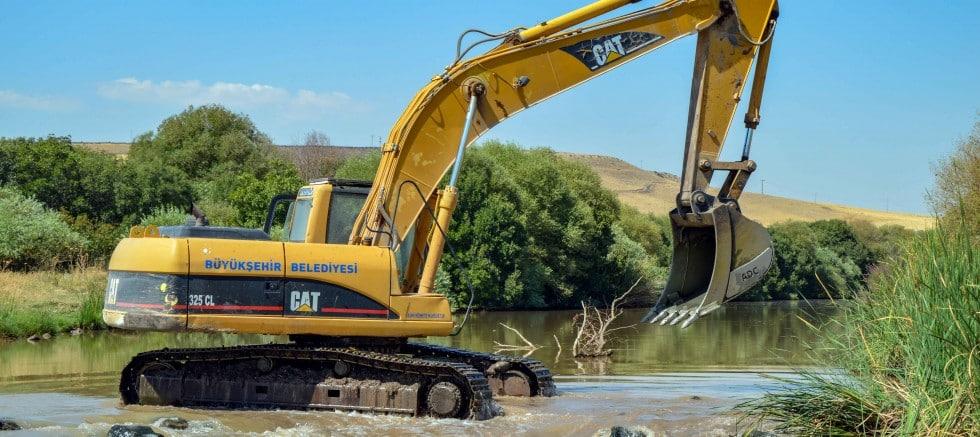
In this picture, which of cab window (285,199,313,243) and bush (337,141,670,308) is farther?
bush (337,141,670,308)

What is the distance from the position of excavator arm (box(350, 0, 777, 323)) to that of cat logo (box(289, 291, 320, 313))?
954 millimetres

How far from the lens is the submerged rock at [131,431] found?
10.5 metres

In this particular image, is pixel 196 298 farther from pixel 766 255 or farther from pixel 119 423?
pixel 766 255

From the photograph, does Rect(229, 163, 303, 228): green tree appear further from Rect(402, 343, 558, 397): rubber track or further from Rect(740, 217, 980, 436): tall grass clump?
Rect(740, 217, 980, 436): tall grass clump

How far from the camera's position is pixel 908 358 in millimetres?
8984

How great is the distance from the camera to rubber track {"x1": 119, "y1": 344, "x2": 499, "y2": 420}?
1214 cm

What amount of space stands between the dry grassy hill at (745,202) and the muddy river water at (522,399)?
72.8m

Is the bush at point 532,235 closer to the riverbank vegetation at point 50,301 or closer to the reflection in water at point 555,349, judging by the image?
the reflection in water at point 555,349

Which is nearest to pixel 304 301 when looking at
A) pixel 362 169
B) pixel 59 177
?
pixel 362 169

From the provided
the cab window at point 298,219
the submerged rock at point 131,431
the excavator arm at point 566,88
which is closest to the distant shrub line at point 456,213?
the cab window at point 298,219

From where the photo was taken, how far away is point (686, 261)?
42.7 ft

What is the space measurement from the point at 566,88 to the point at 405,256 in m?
2.68

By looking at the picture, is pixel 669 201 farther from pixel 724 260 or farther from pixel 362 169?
pixel 724 260

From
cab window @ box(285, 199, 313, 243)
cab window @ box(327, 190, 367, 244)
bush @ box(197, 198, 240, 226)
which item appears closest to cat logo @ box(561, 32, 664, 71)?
cab window @ box(327, 190, 367, 244)
